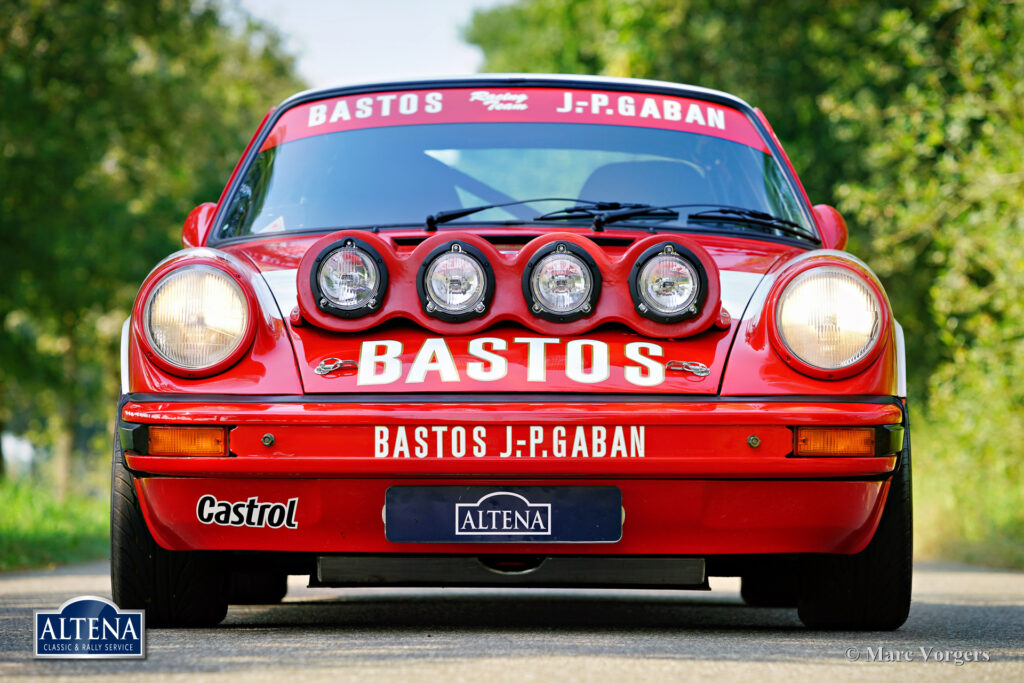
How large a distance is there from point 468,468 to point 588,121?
5.30 ft

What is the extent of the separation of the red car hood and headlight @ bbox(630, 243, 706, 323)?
8 cm

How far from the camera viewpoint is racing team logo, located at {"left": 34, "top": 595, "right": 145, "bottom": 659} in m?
3.39

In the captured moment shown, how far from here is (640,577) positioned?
13.0 ft

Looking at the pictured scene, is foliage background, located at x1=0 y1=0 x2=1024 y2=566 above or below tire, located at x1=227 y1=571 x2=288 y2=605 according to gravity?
above

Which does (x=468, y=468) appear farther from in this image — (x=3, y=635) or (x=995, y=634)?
(x=995, y=634)

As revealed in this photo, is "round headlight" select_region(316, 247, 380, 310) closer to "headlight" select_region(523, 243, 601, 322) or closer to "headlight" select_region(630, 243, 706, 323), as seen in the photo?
"headlight" select_region(523, 243, 601, 322)

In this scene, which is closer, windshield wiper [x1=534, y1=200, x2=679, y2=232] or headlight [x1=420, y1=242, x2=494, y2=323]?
headlight [x1=420, y1=242, x2=494, y2=323]

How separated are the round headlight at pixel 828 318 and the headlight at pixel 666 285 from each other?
9.5 inches

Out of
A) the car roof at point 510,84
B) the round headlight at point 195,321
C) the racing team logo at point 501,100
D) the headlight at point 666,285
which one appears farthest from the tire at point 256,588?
the headlight at point 666,285

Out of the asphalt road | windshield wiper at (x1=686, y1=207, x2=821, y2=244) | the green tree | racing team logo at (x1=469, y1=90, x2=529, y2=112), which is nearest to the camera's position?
the asphalt road

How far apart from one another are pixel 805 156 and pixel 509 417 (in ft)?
49.3

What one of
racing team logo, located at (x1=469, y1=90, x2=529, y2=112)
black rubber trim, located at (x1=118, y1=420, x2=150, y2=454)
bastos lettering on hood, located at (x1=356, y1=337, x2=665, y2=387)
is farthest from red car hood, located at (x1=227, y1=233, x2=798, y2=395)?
racing team logo, located at (x1=469, y1=90, x2=529, y2=112)

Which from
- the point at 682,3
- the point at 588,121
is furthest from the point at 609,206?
the point at 682,3

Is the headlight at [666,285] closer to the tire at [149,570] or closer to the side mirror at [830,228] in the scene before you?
the side mirror at [830,228]
